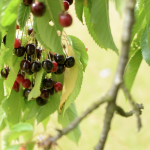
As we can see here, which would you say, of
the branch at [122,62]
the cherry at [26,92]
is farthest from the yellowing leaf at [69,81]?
the branch at [122,62]

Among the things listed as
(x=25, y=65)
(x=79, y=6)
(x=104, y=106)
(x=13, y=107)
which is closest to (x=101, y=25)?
→ (x=79, y=6)

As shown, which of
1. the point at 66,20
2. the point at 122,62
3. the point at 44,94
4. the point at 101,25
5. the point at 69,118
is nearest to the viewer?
the point at 122,62

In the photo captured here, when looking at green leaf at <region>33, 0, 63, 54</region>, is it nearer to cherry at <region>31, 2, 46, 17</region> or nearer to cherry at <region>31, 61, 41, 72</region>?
cherry at <region>31, 2, 46, 17</region>

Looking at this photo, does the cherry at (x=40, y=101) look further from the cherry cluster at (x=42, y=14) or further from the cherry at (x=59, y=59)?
the cherry cluster at (x=42, y=14)

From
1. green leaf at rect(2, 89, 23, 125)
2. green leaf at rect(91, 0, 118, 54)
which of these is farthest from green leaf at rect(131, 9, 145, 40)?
green leaf at rect(2, 89, 23, 125)

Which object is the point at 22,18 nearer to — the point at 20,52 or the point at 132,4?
the point at 20,52

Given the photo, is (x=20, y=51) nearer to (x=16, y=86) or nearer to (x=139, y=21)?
(x=16, y=86)
